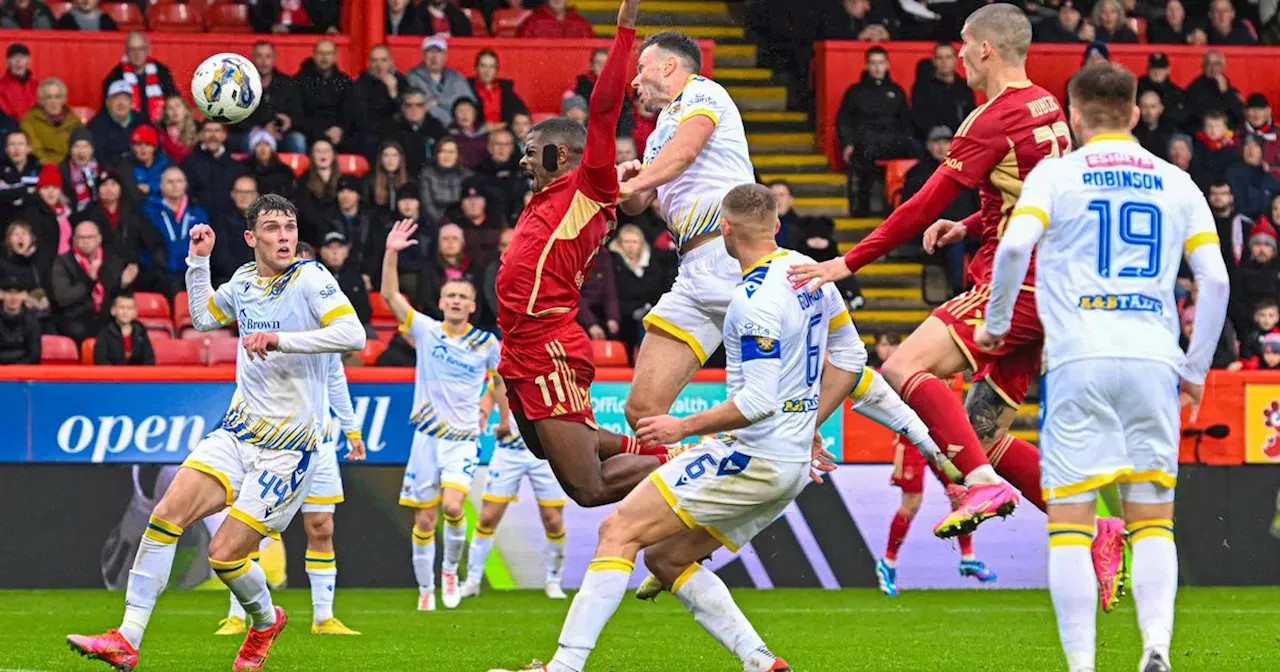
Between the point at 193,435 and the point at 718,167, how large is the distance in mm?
7829

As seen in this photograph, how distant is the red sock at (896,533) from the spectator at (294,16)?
8.72m

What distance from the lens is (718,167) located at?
9.51 meters

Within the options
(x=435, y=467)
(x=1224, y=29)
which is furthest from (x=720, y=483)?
(x=1224, y=29)

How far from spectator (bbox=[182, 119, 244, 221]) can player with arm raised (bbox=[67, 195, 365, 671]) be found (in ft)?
24.2

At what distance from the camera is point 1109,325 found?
7.14 m

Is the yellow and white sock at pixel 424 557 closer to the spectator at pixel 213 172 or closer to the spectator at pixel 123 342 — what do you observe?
the spectator at pixel 123 342

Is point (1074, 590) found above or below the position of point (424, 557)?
above

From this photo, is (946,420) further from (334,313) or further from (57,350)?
(57,350)

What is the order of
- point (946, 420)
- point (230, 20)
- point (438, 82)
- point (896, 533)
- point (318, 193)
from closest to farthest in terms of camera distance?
1. point (946, 420)
2. point (896, 533)
3. point (318, 193)
4. point (438, 82)
5. point (230, 20)

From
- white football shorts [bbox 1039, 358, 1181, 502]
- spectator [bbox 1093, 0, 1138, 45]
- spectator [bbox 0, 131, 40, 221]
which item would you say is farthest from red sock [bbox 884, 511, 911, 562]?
white football shorts [bbox 1039, 358, 1181, 502]

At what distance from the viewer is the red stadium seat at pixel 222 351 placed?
652 inches

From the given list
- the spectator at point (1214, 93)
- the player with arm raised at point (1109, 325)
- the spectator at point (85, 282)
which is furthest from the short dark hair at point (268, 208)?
the spectator at point (1214, 93)

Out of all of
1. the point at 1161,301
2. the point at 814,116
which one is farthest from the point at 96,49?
the point at 1161,301

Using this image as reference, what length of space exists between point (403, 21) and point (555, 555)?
7612 mm
